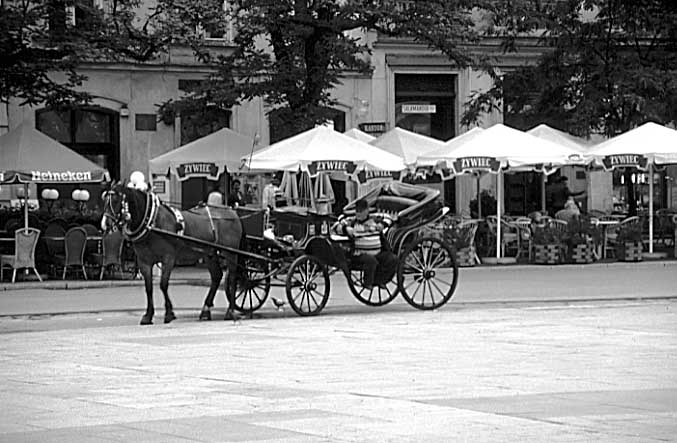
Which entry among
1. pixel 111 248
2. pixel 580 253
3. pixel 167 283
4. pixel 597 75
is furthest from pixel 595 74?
pixel 167 283

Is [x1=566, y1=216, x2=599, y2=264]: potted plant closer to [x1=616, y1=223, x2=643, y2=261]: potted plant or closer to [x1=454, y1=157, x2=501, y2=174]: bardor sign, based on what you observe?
[x1=616, y1=223, x2=643, y2=261]: potted plant

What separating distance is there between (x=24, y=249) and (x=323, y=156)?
5997mm

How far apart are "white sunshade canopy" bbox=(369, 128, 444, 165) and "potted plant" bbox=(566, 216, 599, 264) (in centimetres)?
353

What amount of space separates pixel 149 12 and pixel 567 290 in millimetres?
14597

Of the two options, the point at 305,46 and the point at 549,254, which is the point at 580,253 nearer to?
the point at 549,254

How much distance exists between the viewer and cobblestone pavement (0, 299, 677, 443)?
9.71m

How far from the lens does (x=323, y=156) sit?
27.0 metres

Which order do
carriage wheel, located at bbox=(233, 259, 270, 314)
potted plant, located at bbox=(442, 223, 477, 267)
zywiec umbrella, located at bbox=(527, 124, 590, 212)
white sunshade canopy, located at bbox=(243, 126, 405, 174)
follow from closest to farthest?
carriage wheel, located at bbox=(233, 259, 270, 314)
white sunshade canopy, located at bbox=(243, 126, 405, 174)
potted plant, located at bbox=(442, 223, 477, 267)
zywiec umbrella, located at bbox=(527, 124, 590, 212)

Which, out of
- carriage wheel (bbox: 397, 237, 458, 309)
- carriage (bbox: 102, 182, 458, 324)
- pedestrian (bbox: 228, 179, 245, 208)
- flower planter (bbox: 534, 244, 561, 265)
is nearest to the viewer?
carriage (bbox: 102, 182, 458, 324)

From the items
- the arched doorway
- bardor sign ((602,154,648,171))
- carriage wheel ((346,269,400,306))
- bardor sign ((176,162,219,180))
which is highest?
the arched doorway

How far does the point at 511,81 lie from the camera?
115ft

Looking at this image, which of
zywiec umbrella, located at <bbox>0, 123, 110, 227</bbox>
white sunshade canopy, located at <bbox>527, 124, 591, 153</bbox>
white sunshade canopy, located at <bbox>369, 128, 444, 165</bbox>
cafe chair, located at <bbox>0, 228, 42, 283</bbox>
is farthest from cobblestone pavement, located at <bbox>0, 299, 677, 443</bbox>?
white sunshade canopy, located at <bbox>527, 124, 591, 153</bbox>

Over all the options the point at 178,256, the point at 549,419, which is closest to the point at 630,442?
the point at 549,419

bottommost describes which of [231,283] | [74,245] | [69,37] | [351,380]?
[351,380]
